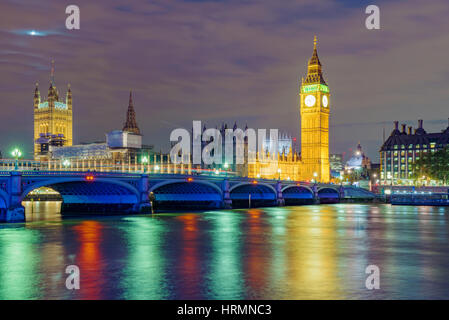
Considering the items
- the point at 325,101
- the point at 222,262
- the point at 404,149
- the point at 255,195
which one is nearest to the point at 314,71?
the point at 325,101

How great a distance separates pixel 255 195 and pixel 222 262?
8646cm

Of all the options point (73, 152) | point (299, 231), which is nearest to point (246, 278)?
point (299, 231)

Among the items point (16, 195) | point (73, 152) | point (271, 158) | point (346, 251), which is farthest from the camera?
point (73, 152)

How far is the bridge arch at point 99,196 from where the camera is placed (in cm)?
6939

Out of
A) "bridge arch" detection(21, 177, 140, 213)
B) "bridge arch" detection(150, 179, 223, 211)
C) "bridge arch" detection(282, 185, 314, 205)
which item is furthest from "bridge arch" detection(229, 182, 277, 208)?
"bridge arch" detection(21, 177, 140, 213)

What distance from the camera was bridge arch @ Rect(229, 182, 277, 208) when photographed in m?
104

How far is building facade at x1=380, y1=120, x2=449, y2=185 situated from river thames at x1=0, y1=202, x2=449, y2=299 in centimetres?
13357

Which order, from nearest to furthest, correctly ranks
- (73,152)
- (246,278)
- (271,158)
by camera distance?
(246,278)
(271,158)
(73,152)

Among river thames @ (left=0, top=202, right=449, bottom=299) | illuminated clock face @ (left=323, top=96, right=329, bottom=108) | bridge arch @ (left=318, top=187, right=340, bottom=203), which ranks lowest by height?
bridge arch @ (left=318, top=187, right=340, bottom=203)

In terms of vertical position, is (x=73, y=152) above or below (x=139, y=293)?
above

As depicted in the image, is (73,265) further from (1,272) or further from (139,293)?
(139,293)

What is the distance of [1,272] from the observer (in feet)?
81.9

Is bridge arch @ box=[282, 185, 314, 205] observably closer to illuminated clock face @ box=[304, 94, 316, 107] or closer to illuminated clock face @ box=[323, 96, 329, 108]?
illuminated clock face @ box=[304, 94, 316, 107]
